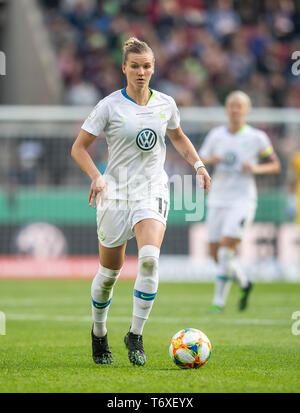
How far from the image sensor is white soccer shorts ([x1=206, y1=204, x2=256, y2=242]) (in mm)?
10688

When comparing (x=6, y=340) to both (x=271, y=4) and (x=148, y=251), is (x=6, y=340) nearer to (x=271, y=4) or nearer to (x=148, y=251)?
(x=148, y=251)

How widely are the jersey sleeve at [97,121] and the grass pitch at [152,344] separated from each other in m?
1.80

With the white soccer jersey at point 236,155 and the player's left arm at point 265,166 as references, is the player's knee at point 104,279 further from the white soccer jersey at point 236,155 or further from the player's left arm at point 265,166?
the white soccer jersey at point 236,155

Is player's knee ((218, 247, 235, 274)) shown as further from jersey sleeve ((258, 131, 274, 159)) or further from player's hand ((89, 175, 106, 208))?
player's hand ((89, 175, 106, 208))

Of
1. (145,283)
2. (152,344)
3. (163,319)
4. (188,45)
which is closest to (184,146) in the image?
(145,283)

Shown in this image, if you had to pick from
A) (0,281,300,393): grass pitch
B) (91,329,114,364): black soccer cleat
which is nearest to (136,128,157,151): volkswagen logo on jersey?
(91,329,114,364): black soccer cleat

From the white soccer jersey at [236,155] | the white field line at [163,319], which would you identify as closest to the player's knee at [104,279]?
the white field line at [163,319]

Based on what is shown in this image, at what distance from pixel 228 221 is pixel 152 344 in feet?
11.7

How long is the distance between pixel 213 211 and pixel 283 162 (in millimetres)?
5912

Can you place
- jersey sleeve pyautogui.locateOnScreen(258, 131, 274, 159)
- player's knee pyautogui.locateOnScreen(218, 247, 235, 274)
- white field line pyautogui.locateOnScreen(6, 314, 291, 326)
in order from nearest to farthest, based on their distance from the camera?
1. white field line pyautogui.locateOnScreen(6, 314, 291, 326)
2. player's knee pyautogui.locateOnScreen(218, 247, 235, 274)
3. jersey sleeve pyautogui.locateOnScreen(258, 131, 274, 159)

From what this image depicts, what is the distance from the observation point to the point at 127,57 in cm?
623

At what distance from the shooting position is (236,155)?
1093 centimetres

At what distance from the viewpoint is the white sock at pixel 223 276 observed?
10516 mm
